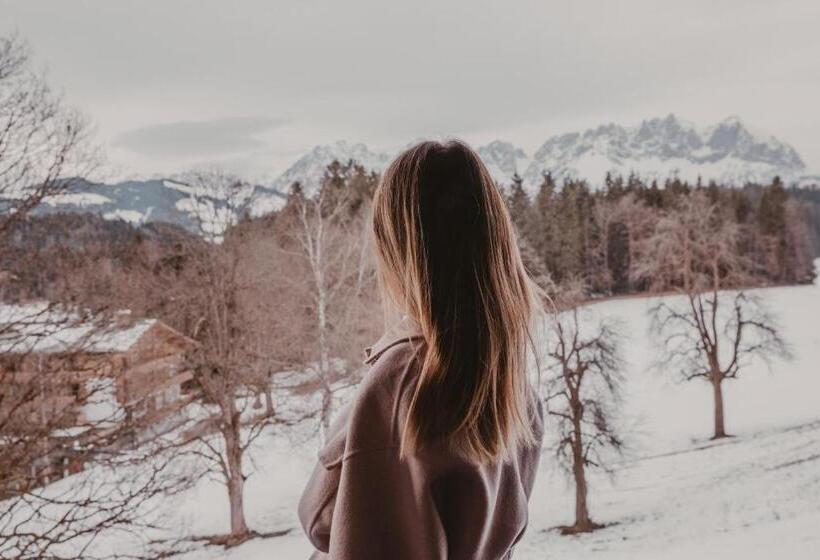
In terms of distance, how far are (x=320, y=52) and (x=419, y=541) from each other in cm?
338

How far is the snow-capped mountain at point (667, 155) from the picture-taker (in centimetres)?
1366

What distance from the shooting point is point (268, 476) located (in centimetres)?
742

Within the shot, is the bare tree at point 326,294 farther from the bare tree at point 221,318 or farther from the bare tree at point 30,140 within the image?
the bare tree at point 30,140

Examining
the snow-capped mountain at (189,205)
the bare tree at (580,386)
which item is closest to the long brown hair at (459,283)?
the snow-capped mountain at (189,205)

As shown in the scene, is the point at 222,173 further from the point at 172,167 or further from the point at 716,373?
the point at 716,373

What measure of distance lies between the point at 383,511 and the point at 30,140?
2.34 meters

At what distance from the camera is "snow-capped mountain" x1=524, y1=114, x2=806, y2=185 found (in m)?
13.7

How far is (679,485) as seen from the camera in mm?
6426

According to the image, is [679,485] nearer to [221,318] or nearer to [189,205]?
[221,318]

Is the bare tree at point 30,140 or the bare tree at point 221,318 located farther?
the bare tree at point 221,318

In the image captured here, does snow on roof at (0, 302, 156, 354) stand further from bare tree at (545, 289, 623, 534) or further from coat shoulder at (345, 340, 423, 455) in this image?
bare tree at (545, 289, 623, 534)

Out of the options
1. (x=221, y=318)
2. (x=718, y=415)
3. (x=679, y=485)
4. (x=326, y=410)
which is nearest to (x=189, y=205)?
(x=221, y=318)

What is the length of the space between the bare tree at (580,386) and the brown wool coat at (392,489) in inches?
190

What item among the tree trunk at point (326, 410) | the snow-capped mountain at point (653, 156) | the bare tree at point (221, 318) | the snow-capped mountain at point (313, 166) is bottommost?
the tree trunk at point (326, 410)
